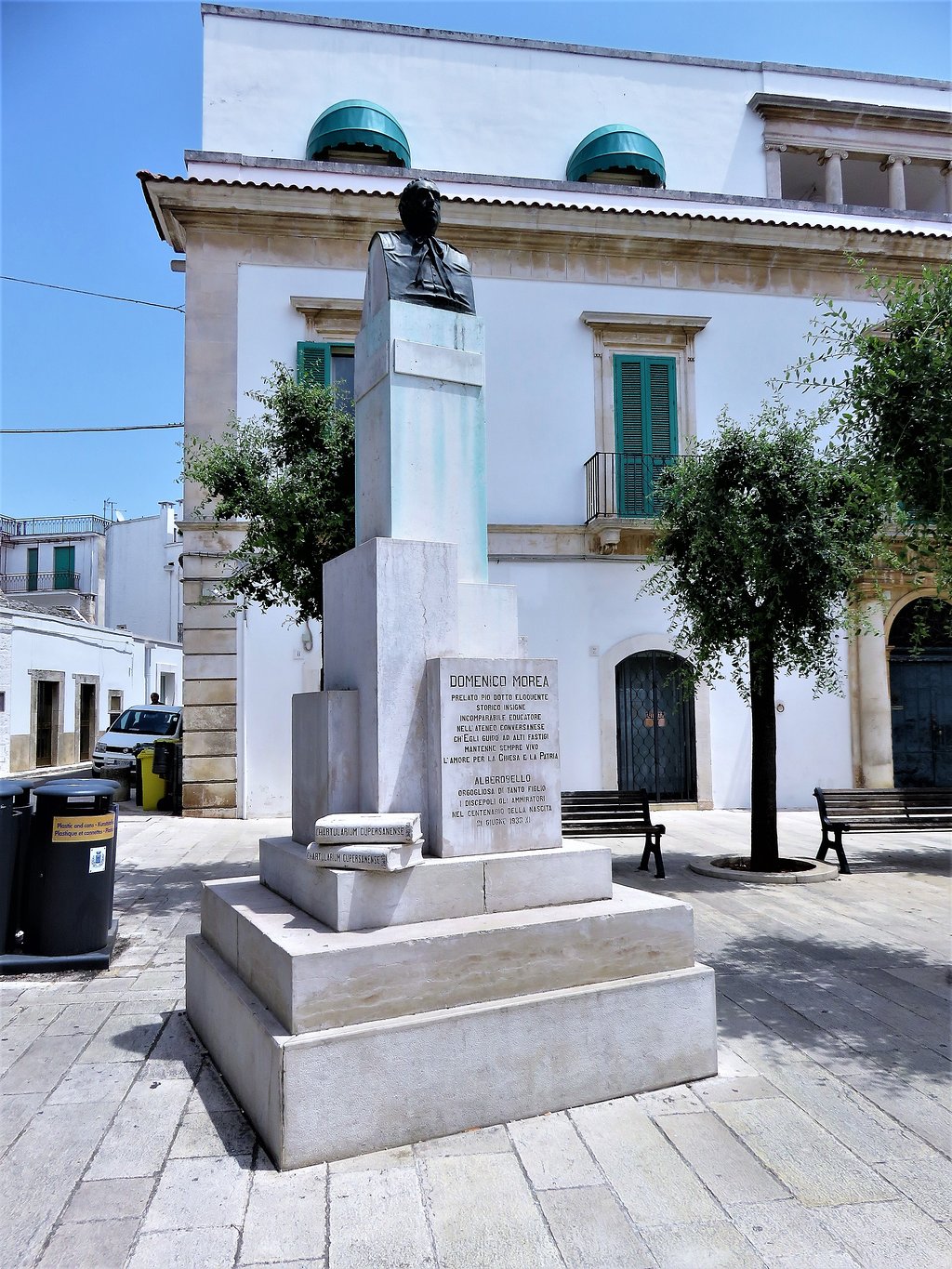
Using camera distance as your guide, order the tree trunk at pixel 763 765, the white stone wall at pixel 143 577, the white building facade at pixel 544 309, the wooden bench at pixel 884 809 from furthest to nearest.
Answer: the white stone wall at pixel 143 577 < the white building facade at pixel 544 309 < the wooden bench at pixel 884 809 < the tree trunk at pixel 763 765

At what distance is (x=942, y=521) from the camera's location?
5.43m

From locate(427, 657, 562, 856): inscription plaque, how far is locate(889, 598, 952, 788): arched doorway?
12.4m

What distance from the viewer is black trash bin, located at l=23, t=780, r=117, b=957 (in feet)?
18.2

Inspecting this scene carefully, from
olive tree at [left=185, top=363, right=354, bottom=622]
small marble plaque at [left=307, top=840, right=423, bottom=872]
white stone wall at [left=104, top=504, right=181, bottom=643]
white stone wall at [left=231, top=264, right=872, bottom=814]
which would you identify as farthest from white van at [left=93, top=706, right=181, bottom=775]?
white stone wall at [left=104, top=504, right=181, bottom=643]

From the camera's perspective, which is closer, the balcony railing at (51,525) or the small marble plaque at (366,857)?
the small marble plaque at (366,857)

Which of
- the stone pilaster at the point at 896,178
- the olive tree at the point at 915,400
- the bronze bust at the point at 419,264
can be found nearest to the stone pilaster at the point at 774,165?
the stone pilaster at the point at 896,178

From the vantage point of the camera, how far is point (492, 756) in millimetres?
4055

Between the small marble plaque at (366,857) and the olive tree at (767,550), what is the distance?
18.8 feet

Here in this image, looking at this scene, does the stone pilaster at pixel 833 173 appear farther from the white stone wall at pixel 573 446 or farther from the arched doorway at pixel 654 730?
the arched doorway at pixel 654 730

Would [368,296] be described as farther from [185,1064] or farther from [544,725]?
[185,1064]

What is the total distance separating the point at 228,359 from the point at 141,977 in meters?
9.79

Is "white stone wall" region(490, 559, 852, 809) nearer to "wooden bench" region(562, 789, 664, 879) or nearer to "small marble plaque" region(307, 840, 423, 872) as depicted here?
"wooden bench" region(562, 789, 664, 879)

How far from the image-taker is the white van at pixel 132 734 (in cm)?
1897

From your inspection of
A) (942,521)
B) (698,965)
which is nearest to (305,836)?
(698,965)
